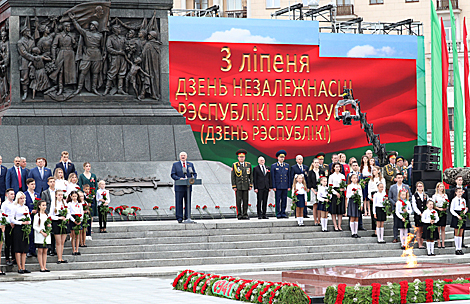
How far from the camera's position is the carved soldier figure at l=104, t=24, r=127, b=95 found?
20906 mm

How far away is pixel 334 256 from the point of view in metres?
15.5

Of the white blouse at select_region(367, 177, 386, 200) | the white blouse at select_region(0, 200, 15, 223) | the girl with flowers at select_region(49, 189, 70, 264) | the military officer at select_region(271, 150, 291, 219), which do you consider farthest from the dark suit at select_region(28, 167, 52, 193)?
the white blouse at select_region(367, 177, 386, 200)

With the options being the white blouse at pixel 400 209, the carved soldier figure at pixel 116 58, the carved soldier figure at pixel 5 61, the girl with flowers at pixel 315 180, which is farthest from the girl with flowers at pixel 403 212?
the carved soldier figure at pixel 5 61

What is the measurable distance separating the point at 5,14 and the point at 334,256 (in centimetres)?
1121

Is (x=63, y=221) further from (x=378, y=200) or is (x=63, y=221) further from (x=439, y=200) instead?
(x=439, y=200)

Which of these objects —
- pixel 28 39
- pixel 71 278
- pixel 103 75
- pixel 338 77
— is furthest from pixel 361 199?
pixel 338 77

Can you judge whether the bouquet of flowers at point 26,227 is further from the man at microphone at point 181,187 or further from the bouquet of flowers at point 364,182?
the bouquet of flowers at point 364,182

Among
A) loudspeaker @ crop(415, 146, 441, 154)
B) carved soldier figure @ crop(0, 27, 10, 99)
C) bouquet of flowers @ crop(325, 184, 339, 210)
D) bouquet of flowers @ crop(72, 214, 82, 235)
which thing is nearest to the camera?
bouquet of flowers @ crop(72, 214, 82, 235)

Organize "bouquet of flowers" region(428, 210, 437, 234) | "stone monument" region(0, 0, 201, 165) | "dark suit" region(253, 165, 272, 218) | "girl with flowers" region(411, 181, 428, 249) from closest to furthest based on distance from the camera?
"bouquet of flowers" region(428, 210, 437, 234) → "girl with flowers" region(411, 181, 428, 249) → "dark suit" region(253, 165, 272, 218) → "stone monument" region(0, 0, 201, 165)

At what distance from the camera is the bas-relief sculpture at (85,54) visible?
20406mm

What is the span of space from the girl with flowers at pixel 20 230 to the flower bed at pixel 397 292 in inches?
236

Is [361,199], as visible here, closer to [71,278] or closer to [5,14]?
[71,278]

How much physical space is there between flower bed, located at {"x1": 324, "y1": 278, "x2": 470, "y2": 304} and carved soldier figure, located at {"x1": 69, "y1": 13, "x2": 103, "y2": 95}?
40.8 ft

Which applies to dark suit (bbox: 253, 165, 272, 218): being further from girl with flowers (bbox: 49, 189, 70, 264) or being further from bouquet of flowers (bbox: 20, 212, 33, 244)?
bouquet of flowers (bbox: 20, 212, 33, 244)
